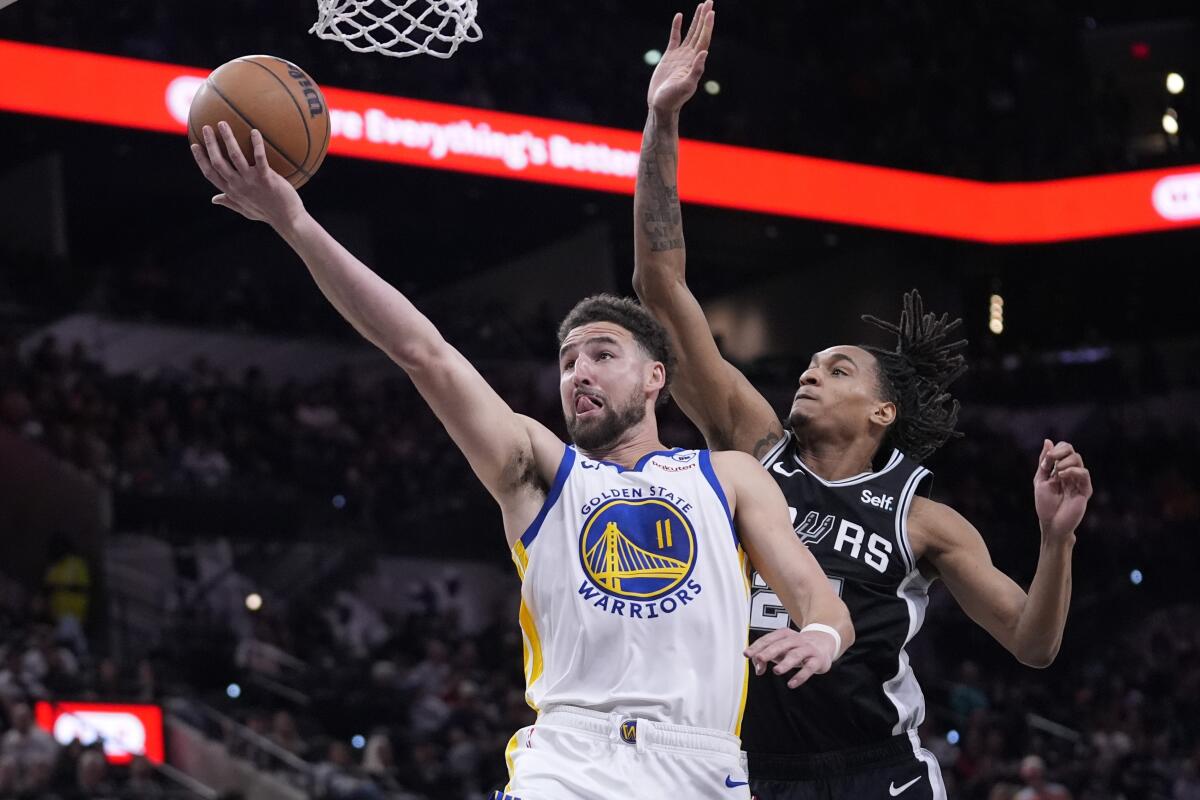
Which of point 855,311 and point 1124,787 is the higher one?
point 855,311

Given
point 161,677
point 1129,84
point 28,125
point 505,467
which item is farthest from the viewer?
point 1129,84

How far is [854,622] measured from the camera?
4.32 metres

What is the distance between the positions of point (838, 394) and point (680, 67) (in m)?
1.07

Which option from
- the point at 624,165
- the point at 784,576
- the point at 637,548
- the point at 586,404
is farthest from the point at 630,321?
the point at 624,165

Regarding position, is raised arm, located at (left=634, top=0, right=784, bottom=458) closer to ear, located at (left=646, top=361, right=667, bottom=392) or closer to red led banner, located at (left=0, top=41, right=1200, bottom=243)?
ear, located at (left=646, top=361, right=667, bottom=392)

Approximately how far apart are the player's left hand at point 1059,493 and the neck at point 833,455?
0.59m

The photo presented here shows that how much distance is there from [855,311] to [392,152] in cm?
933

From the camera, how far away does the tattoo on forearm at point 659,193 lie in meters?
4.75

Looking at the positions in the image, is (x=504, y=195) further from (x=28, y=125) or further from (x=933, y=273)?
(x=933, y=273)

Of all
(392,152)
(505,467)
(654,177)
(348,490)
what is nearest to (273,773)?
(348,490)

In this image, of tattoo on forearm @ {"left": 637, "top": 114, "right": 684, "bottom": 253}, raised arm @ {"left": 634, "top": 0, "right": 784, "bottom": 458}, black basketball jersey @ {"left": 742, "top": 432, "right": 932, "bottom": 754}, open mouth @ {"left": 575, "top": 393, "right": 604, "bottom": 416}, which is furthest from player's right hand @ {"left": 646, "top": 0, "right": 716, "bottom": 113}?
open mouth @ {"left": 575, "top": 393, "right": 604, "bottom": 416}

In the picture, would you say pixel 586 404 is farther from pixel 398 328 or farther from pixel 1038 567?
pixel 1038 567

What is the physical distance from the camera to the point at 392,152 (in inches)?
648

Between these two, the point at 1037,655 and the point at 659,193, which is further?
the point at 659,193
